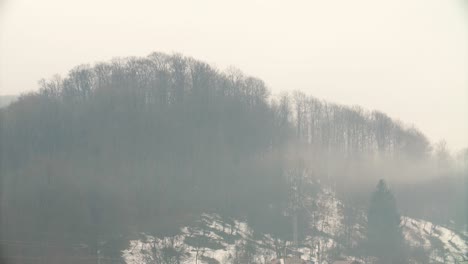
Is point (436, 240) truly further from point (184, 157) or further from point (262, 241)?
point (184, 157)

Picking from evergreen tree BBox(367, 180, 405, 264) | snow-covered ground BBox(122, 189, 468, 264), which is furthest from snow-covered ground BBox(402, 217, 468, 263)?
evergreen tree BBox(367, 180, 405, 264)

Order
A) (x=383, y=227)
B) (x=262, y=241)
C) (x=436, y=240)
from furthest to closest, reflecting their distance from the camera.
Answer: (x=436, y=240), (x=383, y=227), (x=262, y=241)

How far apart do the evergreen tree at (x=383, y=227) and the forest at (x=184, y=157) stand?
18.0 feet

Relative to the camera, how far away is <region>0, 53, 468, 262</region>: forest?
41.3 meters

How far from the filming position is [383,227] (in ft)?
156

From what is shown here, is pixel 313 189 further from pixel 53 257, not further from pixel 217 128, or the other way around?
pixel 53 257

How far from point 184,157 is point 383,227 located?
58.7 ft

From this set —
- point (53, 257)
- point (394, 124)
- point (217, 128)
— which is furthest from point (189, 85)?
point (53, 257)

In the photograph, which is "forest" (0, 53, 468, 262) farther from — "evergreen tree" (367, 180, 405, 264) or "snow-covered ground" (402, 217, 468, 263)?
"evergreen tree" (367, 180, 405, 264)

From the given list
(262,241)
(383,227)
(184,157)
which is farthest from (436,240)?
(184,157)

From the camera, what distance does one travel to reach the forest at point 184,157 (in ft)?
135

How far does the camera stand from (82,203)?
39656 mm

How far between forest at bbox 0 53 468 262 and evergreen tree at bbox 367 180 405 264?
216 inches

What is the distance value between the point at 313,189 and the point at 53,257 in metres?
30.5
